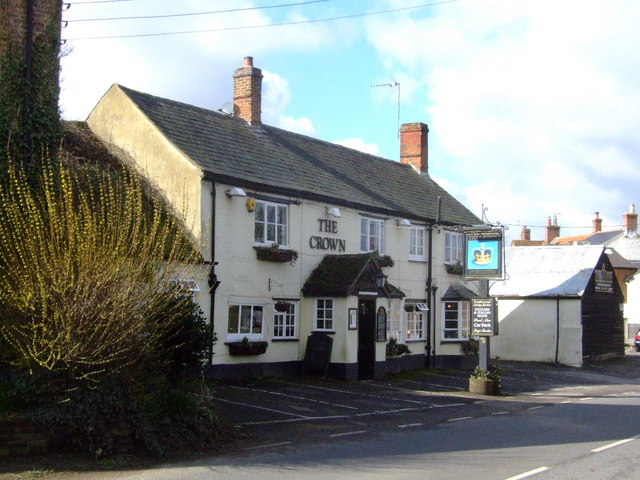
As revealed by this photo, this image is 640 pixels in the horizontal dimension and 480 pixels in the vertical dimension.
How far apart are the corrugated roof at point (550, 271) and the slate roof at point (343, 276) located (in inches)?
534

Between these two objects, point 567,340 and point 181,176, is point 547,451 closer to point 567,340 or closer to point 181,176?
point 181,176

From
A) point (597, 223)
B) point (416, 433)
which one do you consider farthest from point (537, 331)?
point (597, 223)

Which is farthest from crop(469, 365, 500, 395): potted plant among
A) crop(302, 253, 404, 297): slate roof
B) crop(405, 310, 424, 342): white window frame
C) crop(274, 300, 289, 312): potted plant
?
crop(405, 310, 424, 342): white window frame

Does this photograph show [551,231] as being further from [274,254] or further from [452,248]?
[274,254]

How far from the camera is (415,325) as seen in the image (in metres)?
28.0

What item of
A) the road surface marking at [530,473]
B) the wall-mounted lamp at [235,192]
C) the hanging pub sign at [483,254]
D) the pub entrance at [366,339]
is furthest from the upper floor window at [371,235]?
the road surface marking at [530,473]

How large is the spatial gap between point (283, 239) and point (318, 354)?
11.6ft

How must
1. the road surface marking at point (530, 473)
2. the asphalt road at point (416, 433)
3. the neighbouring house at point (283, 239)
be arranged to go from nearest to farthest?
1. the road surface marking at point (530, 473)
2. the asphalt road at point (416, 433)
3. the neighbouring house at point (283, 239)

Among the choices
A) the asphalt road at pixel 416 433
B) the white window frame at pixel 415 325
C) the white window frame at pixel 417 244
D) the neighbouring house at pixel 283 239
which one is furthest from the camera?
the white window frame at pixel 417 244

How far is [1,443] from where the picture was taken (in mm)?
10344

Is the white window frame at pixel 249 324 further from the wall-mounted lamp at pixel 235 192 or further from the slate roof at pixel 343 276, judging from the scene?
the wall-mounted lamp at pixel 235 192

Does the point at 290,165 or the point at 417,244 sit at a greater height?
the point at 290,165

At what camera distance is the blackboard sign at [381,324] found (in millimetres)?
23750

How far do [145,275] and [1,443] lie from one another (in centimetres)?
300
